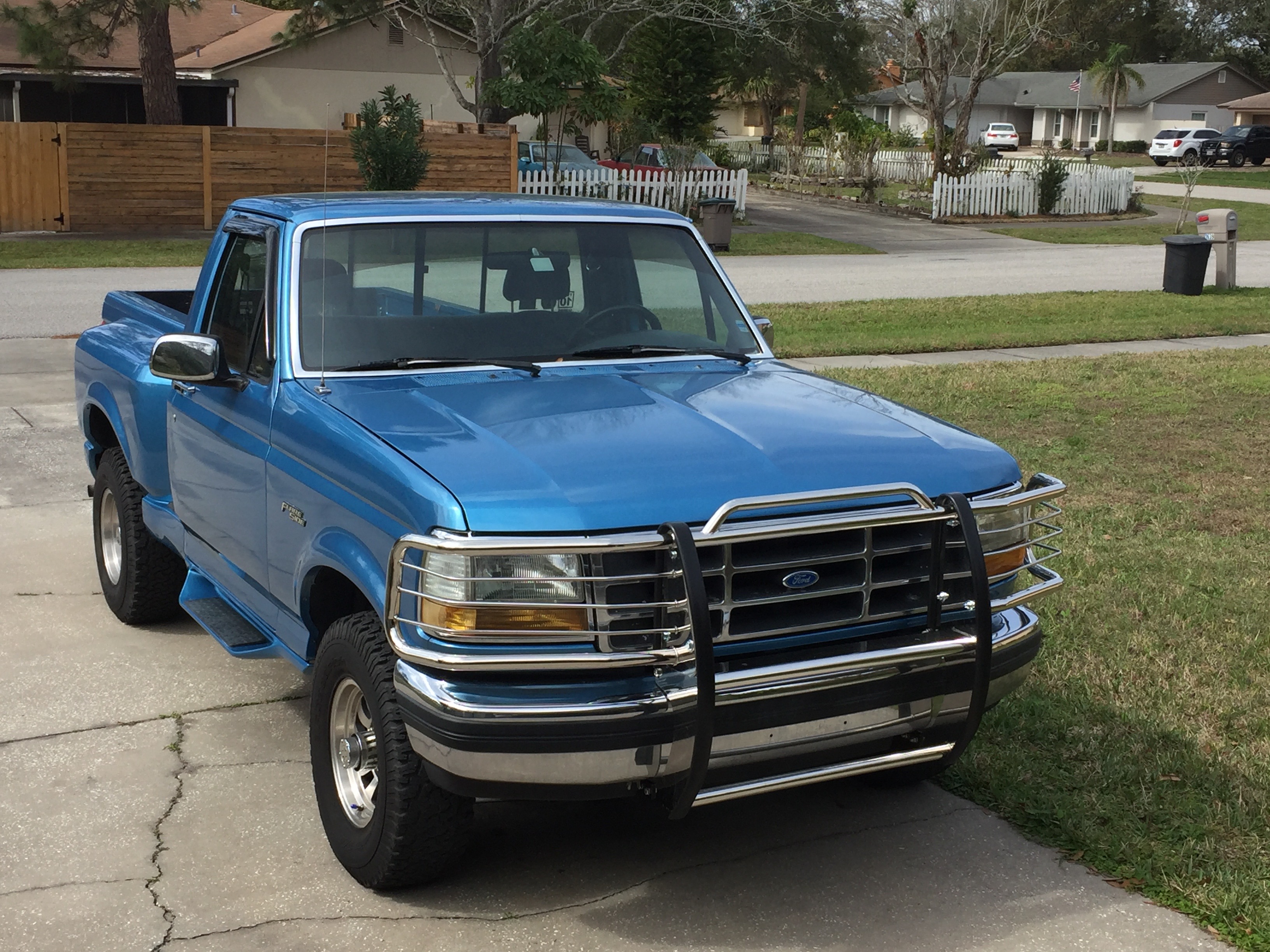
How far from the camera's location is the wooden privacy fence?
25.8 m

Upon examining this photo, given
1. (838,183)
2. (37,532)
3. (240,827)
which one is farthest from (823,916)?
(838,183)

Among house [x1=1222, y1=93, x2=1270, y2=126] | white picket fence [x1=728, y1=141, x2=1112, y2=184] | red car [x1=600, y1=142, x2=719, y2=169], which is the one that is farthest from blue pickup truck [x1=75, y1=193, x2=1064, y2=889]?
house [x1=1222, y1=93, x2=1270, y2=126]

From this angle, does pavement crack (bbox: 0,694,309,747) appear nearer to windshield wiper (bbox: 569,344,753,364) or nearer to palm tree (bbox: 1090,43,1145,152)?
windshield wiper (bbox: 569,344,753,364)

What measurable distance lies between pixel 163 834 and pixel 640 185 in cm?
2570

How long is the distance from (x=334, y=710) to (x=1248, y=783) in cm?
301

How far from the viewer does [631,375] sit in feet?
15.6

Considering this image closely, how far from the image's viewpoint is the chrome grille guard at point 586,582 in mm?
3439

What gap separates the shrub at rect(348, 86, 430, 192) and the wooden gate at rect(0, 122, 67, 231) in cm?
555

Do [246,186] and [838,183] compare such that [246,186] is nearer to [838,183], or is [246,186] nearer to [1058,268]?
[1058,268]

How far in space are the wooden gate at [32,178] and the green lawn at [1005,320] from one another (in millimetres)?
15186

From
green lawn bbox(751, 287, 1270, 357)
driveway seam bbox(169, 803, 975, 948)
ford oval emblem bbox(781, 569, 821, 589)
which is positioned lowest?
driveway seam bbox(169, 803, 975, 948)

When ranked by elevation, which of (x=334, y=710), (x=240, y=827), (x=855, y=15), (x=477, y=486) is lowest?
(x=240, y=827)

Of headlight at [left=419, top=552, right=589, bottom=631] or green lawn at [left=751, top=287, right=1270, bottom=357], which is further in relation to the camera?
green lawn at [left=751, top=287, right=1270, bottom=357]

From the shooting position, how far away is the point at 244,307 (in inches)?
207
